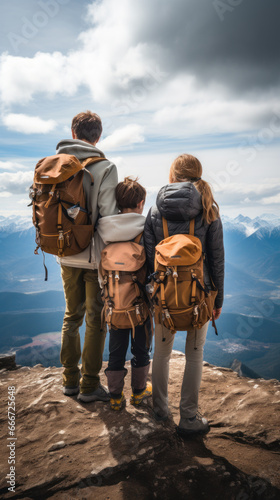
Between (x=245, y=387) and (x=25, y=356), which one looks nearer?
(x=245, y=387)

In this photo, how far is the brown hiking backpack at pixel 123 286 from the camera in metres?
3.30

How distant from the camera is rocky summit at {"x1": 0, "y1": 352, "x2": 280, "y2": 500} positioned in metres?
2.65

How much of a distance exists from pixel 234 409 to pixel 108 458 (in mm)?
2024

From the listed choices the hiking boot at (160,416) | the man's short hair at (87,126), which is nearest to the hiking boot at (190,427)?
the hiking boot at (160,416)

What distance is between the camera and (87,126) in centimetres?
362

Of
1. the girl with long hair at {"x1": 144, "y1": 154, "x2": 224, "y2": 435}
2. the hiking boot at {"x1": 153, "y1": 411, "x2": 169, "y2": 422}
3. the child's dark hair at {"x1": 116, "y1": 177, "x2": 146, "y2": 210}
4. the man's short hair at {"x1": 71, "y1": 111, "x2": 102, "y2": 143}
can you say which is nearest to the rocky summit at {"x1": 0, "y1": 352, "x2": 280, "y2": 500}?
the hiking boot at {"x1": 153, "y1": 411, "x2": 169, "y2": 422}

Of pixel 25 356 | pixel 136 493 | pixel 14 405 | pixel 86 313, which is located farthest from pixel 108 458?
pixel 25 356

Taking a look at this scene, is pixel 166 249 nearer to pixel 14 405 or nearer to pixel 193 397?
pixel 193 397

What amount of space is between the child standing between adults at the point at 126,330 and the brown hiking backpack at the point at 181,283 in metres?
0.60

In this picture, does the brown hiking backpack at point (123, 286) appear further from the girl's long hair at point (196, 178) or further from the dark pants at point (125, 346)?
the girl's long hair at point (196, 178)

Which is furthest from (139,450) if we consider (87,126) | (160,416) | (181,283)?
(87,126)

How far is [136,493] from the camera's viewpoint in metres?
2.58

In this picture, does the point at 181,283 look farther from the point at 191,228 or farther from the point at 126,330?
the point at 126,330

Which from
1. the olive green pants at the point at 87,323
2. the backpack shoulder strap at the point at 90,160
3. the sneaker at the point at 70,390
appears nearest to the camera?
the backpack shoulder strap at the point at 90,160
